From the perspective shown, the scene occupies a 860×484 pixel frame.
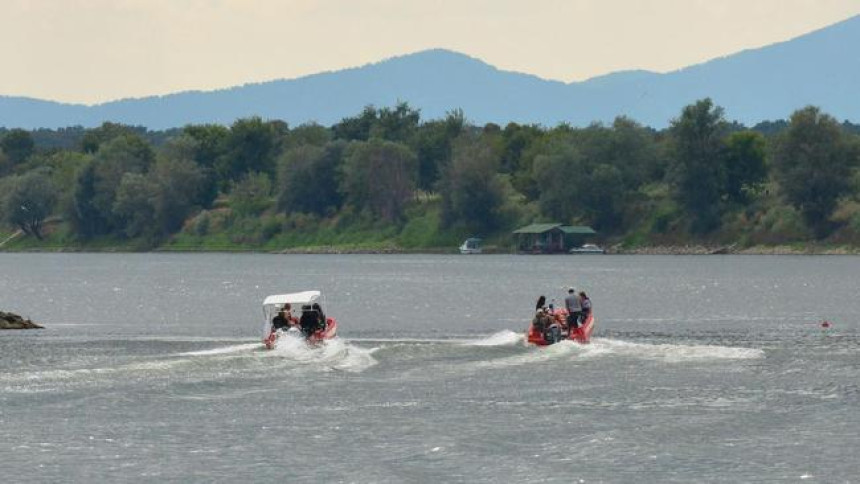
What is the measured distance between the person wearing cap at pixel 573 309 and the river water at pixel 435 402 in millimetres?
1688

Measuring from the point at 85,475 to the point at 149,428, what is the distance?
750 cm

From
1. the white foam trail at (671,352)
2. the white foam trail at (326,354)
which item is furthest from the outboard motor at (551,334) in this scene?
the white foam trail at (326,354)

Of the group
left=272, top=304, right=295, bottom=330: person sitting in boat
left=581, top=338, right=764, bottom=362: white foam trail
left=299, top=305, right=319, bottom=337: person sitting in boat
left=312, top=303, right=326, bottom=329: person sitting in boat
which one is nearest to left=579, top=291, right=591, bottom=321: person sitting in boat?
left=581, top=338, right=764, bottom=362: white foam trail

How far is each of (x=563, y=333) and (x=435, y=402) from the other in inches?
832

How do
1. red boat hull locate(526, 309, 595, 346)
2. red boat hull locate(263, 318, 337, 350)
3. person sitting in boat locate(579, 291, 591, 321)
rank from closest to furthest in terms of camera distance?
red boat hull locate(263, 318, 337, 350)
red boat hull locate(526, 309, 595, 346)
person sitting in boat locate(579, 291, 591, 321)

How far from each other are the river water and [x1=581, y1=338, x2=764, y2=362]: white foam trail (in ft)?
0.66

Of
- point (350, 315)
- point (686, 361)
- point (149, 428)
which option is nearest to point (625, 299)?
point (350, 315)

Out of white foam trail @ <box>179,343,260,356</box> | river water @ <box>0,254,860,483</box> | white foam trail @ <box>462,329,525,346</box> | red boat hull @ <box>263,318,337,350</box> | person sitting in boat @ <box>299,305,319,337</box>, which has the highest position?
person sitting in boat @ <box>299,305,319,337</box>

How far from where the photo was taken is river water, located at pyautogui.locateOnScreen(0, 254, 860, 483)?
46.2 m

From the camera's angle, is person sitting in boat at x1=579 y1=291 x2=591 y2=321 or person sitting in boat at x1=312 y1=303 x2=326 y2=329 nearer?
person sitting in boat at x1=312 y1=303 x2=326 y2=329

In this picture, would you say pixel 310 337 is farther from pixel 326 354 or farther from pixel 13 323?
pixel 13 323

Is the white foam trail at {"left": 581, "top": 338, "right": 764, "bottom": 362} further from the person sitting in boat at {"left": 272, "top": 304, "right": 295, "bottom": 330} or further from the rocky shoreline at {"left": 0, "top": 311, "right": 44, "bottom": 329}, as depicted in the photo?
the rocky shoreline at {"left": 0, "top": 311, "right": 44, "bottom": 329}

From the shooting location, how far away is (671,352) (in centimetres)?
7375

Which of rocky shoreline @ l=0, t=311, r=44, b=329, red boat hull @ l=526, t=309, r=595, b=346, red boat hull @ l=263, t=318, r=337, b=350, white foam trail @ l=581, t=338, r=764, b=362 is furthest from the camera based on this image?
rocky shoreline @ l=0, t=311, r=44, b=329
